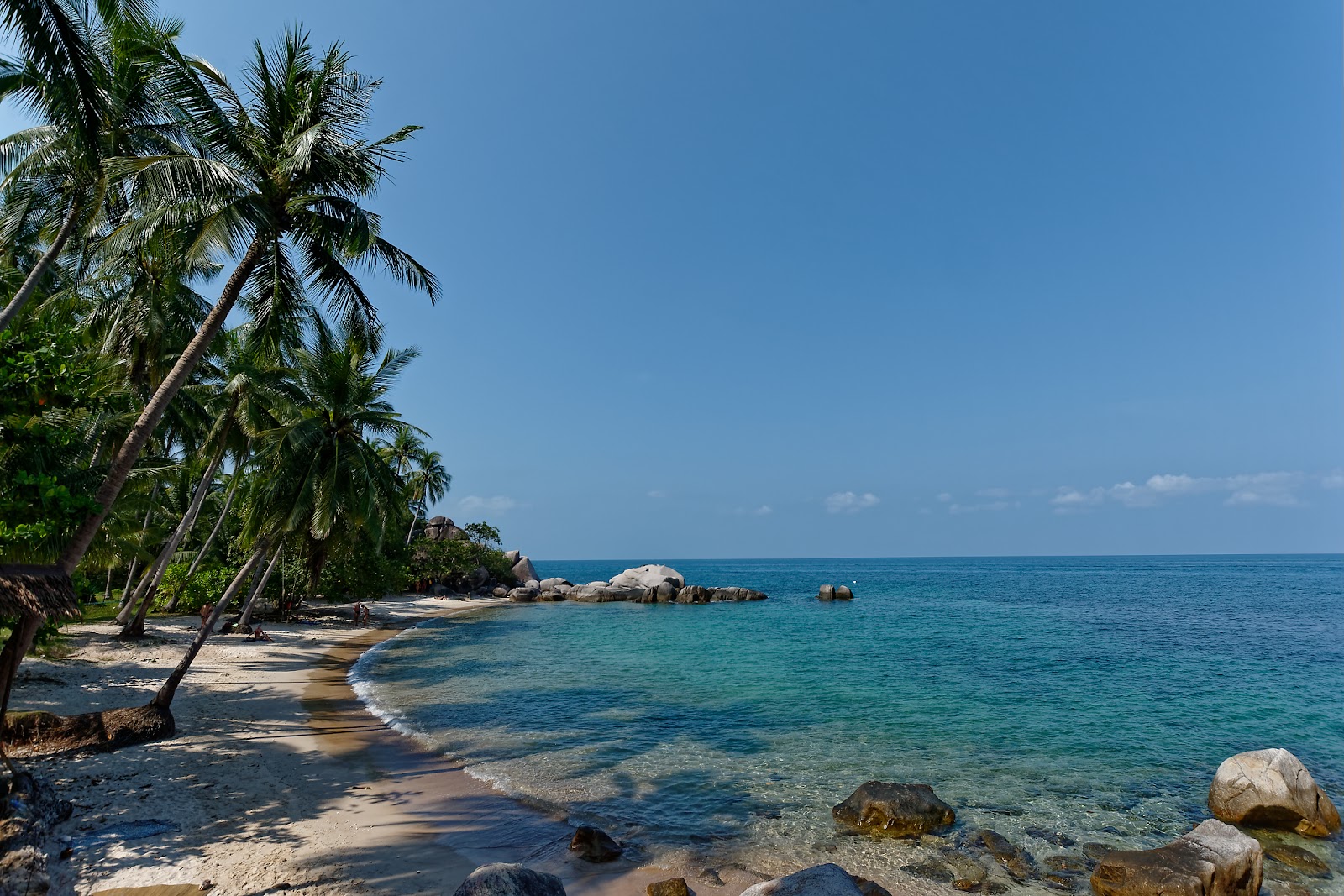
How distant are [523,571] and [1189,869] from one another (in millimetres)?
73704

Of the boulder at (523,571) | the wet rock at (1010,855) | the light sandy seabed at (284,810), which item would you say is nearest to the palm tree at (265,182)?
the light sandy seabed at (284,810)

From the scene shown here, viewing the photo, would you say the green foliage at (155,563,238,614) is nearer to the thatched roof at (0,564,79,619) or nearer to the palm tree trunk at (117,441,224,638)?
the palm tree trunk at (117,441,224,638)

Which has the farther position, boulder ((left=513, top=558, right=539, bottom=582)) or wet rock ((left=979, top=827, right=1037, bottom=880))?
boulder ((left=513, top=558, right=539, bottom=582))

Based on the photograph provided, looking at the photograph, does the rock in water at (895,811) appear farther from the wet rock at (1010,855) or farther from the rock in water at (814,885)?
the rock in water at (814,885)

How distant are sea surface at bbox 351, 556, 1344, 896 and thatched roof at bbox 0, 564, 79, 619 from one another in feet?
25.2

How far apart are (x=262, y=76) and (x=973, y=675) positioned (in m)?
28.6

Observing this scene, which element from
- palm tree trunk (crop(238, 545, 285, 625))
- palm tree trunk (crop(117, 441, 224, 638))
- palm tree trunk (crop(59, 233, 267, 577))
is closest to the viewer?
palm tree trunk (crop(59, 233, 267, 577))

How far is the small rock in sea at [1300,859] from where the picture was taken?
29.5 feet

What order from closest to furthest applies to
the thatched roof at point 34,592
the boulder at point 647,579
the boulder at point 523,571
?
the thatched roof at point 34,592 → the boulder at point 647,579 → the boulder at point 523,571

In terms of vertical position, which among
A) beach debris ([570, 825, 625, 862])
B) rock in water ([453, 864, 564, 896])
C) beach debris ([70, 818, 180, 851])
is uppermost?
rock in water ([453, 864, 564, 896])

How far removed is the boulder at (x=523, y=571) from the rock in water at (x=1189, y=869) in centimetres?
7109

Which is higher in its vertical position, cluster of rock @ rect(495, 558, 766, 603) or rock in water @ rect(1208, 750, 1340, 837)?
rock in water @ rect(1208, 750, 1340, 837)

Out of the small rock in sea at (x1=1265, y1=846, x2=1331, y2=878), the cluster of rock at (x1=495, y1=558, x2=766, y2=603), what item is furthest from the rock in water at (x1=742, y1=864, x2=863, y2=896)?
the cluster of rock at (x1=495, y1=558, x2=766, y2=603)

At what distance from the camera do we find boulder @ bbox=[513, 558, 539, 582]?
75.2m
